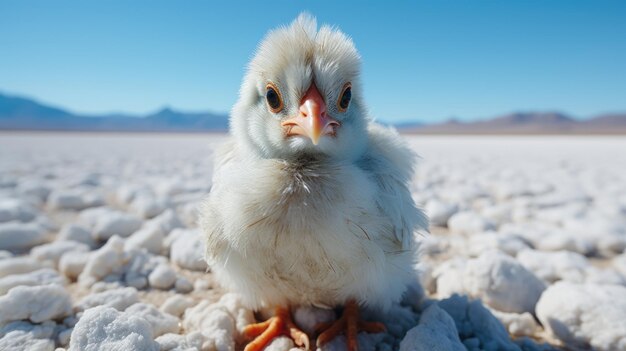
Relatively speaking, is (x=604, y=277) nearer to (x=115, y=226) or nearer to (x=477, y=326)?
(x=477, y=326)

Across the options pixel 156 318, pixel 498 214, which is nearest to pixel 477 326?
pixel 156 318

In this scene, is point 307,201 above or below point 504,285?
above

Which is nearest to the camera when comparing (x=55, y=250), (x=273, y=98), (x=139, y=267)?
(x=273, y=98)

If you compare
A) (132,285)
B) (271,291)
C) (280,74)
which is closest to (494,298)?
(271,291)

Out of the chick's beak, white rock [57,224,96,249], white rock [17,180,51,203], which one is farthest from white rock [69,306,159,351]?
white rock [17,180,51,203]

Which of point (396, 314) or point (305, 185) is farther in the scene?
point (396, 314)

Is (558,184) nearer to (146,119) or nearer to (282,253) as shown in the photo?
(282,253)

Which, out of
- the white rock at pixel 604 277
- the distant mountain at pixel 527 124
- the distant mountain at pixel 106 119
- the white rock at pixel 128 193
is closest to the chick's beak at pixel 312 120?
the white rock at pixel 604 277
